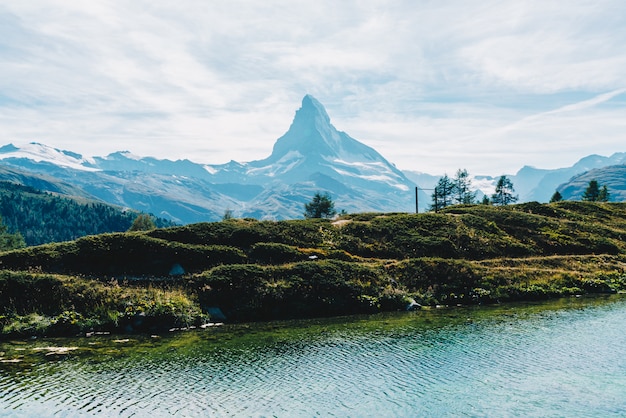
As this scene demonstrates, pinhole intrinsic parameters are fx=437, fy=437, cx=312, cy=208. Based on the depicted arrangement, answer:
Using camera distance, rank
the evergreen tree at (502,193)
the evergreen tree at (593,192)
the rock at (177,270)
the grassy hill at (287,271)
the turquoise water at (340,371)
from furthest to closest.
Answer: the evergreen tree at (502,193) < the evergreen tree at (593,192) < the rock at (177,270) < the grassy hill at (287,271) < the turquoise water at (340,371)

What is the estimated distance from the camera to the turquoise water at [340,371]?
2136 cm

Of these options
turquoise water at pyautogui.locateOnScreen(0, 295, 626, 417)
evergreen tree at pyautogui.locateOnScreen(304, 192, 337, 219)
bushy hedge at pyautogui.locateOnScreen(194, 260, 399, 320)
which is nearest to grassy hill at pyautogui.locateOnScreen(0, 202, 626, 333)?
bushy hedge at pyautogui.locateOnScreen(194, 260, 399, 320)

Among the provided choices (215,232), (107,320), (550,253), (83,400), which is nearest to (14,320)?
(107,320)

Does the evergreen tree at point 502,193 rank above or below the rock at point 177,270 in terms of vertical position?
above

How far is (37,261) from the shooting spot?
47.2 meters

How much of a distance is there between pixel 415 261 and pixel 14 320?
139 feet

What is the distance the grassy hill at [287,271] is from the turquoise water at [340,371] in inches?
Answer: 213

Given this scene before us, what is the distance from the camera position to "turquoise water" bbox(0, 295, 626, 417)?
841 inches

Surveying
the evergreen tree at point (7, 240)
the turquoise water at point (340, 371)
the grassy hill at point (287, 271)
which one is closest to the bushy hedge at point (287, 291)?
the grassy hill at point (287, 271)

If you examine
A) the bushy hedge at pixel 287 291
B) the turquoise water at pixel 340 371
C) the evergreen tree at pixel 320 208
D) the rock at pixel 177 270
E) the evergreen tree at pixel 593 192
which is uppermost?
the evergreen tree at pixel 593 192

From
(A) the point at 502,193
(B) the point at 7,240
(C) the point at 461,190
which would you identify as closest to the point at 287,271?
(B) the point at 7,240

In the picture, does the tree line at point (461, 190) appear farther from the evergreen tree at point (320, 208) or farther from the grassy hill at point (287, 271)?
the grassy hill at point (287, 271)

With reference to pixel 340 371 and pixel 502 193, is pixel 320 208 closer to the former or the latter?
pixel 502 193

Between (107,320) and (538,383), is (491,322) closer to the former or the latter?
(538,383)
